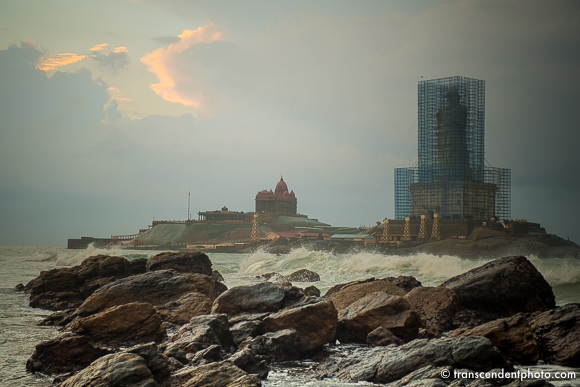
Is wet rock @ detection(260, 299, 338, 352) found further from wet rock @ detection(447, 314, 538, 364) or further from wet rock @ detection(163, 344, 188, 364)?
wet rock @ detection(447, 314, 538, 364)

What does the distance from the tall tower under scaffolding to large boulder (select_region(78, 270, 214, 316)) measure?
69236 mm

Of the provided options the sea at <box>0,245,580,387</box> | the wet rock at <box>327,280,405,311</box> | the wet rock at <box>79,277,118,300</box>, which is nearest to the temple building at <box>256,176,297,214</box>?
the sea at <box>0,245,580,387</box>

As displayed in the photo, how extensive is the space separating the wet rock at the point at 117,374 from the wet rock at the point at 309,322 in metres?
3.73

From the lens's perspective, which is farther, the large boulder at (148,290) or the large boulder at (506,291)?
the large boulder at (148,290)

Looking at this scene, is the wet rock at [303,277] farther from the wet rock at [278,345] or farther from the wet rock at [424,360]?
the wet rock at [424,360]

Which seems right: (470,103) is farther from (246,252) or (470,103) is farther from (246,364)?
(246,364)

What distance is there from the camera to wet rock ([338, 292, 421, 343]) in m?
10.5

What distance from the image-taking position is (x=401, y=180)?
291 feet

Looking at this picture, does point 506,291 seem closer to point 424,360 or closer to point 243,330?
point 424,360

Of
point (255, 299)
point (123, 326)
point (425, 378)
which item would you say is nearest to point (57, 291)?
point (123, 326)

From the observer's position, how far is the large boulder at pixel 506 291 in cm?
1242

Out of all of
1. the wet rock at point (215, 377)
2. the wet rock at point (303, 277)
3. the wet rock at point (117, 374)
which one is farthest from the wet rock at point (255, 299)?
the wet rock at point (303, 277)

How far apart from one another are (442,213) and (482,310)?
7106 cm

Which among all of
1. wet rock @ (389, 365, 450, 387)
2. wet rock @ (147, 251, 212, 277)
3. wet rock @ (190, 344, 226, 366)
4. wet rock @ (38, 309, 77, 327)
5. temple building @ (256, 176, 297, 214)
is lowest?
wet rock @ (38, 309, 77, 327)
